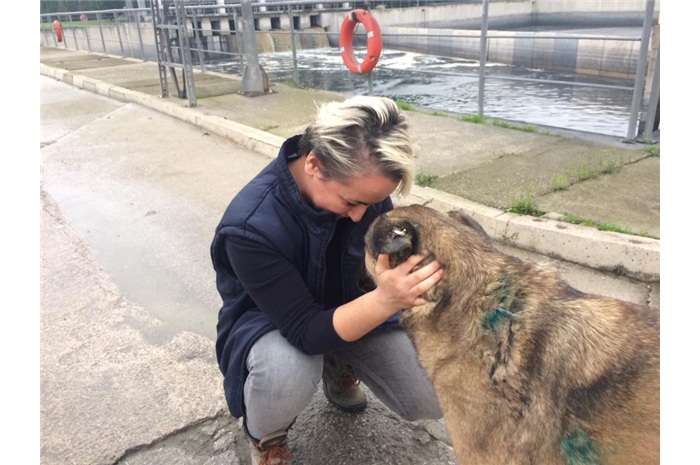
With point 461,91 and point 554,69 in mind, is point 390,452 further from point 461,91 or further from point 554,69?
point 554,69

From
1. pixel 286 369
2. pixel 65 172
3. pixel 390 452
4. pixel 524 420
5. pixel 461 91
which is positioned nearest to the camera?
pixel 524 420

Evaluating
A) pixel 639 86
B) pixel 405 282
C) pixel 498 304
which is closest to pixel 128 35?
pixel 639 86

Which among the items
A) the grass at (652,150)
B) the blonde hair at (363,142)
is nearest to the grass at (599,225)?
the grass at (652,150)

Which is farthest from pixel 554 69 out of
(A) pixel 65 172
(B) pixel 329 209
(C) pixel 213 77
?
(B) pixel 329 209

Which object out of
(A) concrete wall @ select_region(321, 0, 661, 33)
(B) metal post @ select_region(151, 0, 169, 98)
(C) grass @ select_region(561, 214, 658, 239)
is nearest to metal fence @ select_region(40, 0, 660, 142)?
(A) concrete wall @ select_region(321, 0, 661, 33)

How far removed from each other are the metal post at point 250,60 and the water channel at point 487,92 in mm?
1671

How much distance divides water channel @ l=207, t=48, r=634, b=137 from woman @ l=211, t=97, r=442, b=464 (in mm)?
6924

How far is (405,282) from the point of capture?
1979mm

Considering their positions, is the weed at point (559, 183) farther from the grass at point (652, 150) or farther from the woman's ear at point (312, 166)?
the woman's ear at point (312, 166)

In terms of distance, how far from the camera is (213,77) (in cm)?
1380

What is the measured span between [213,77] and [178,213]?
30.1 ft

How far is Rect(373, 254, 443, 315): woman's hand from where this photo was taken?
78.1 inches

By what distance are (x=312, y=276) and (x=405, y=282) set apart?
58 cm

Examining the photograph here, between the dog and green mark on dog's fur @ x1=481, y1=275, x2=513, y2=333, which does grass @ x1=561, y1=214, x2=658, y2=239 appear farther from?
green mark on dog's fur @ x1=481, y1=275, x2=513, y2=333
